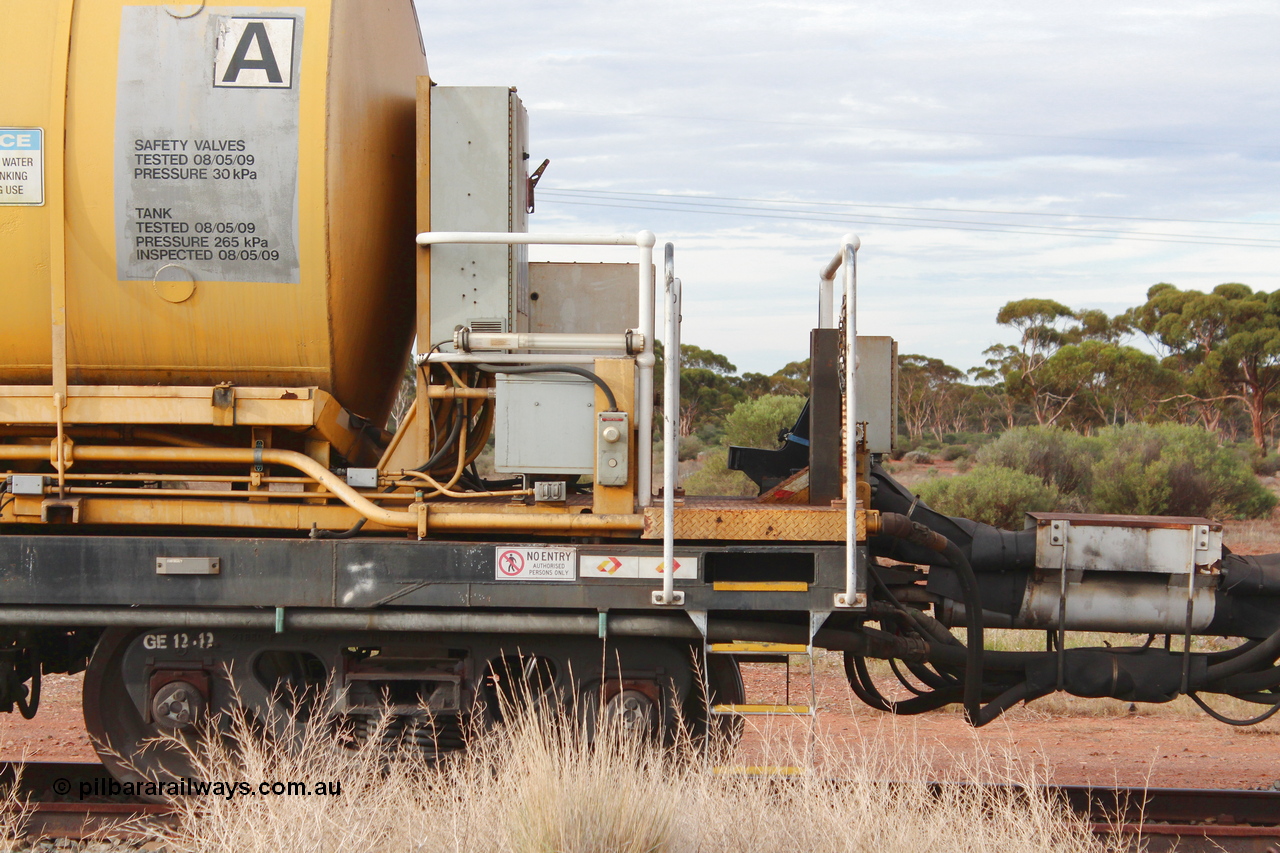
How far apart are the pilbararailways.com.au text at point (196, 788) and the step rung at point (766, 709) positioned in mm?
1701

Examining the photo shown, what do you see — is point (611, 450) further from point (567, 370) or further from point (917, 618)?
point (917, 618)

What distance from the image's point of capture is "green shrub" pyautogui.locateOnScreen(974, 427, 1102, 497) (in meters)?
18.8

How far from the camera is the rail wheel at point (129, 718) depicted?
4.85 meters

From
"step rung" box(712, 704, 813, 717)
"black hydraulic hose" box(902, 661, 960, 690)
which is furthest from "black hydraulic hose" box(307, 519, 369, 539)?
"black hydraulic hose" box(902, 661, 960, 690)

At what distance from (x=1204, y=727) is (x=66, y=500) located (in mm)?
7749

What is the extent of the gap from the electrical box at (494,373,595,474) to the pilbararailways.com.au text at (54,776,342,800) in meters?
1.58

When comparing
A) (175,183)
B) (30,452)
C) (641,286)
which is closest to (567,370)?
(641,286)

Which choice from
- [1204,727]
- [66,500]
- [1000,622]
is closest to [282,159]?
[66,500]

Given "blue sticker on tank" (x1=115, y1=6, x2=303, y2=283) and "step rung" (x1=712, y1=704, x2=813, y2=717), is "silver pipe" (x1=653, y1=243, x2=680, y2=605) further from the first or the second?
"blue sticker on tank" (x1=115, y1=6, x2=303, y2=283)

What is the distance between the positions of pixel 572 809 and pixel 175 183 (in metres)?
3.27

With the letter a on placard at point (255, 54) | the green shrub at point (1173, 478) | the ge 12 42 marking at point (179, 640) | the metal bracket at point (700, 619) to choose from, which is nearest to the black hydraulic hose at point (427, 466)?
the ge 12 42 marking at point (179, 640)

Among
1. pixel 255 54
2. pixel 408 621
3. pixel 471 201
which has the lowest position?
pixel 408 621

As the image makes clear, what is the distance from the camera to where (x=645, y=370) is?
458 centimetres

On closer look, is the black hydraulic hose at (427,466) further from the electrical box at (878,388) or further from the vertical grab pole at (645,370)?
the electrical box at (878,388)
